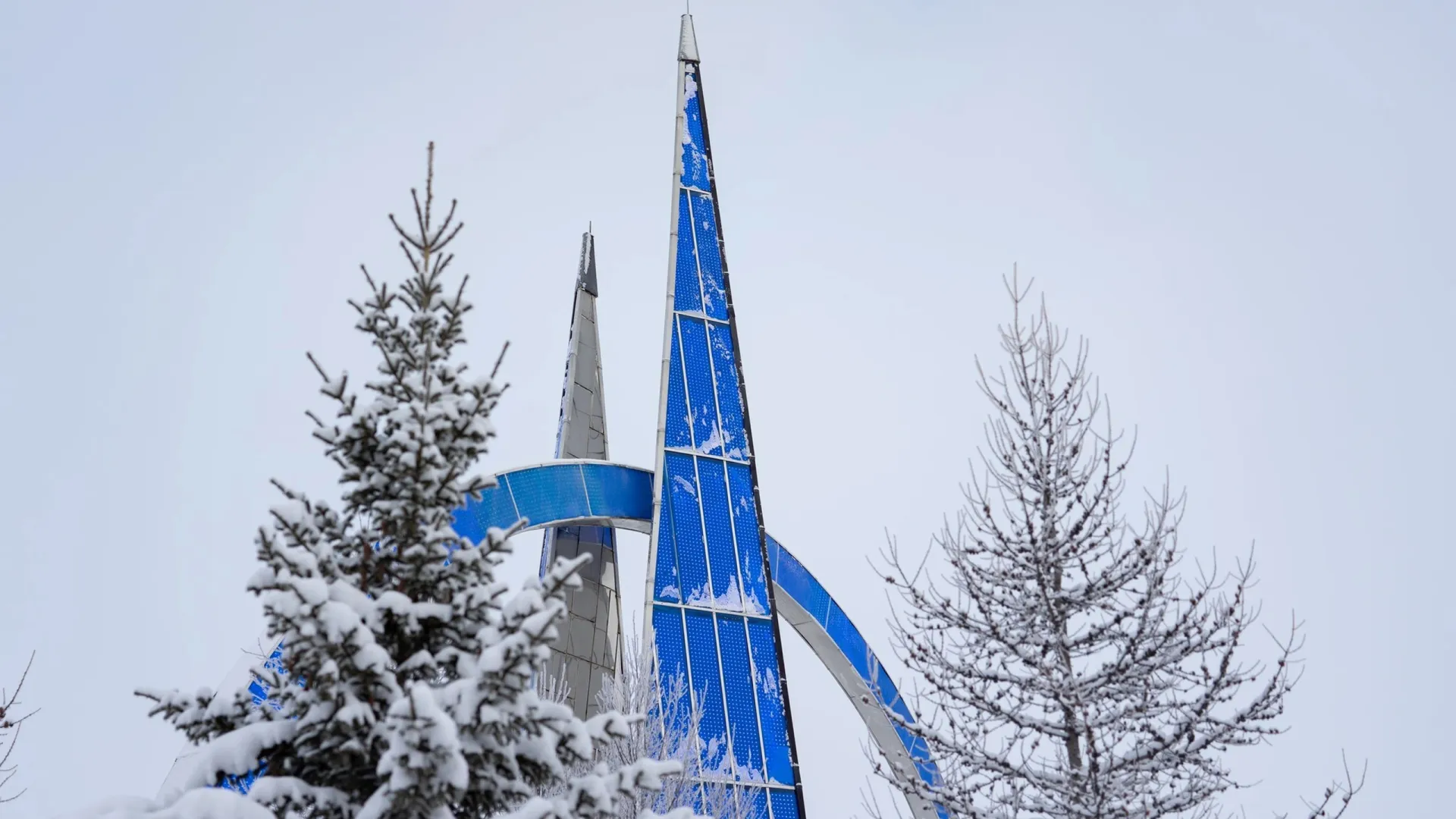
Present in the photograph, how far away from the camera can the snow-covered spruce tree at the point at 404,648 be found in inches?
241

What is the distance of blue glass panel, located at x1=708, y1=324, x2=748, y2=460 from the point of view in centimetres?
1942

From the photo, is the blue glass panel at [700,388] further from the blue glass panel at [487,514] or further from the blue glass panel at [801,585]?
the blue glass panel at [487,514]

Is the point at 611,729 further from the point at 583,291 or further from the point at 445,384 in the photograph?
the point at 583,291

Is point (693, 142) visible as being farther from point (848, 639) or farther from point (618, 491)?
point (848, 639)

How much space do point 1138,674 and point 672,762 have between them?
3.58 meters

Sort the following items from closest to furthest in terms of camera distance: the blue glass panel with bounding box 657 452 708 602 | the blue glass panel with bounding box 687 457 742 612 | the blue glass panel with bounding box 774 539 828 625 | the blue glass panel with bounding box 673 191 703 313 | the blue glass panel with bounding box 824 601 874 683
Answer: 1. the blue glass panel with bounding box 657 452 708 602
2. the blue glass panel with bounding box 687 457 742 612
3. the blue glass panel with bounding box 673 191 703 313
4. the blue glass panel with bounding box 774 539 828 625
5. the blue glass panel with bounding box 824 601 874 683

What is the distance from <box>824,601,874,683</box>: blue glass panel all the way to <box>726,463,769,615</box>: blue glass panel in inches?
104

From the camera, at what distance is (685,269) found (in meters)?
20.2

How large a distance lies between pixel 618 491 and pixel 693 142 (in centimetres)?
608

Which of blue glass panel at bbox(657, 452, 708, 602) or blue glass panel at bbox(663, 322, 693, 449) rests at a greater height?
blue glass panel at bbox(663, 322, 693, 449)

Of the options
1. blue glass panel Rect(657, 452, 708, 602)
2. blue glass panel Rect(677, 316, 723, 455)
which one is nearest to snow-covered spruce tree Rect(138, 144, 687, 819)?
blue glass panel Rect(657, 452, 708, 602)

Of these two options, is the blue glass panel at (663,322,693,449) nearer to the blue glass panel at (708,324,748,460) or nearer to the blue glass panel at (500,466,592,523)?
the blue glass panel at (708,324,748,460)

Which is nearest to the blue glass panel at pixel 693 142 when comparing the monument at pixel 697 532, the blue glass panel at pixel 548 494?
the monument at pixel 697 532

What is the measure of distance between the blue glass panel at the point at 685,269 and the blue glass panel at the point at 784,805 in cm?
720
